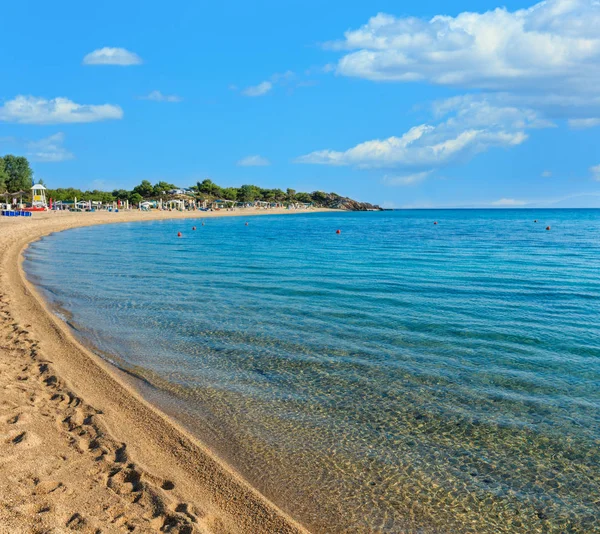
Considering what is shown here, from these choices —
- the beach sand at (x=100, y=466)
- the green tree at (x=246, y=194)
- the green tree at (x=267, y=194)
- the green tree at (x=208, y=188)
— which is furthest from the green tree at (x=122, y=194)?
the beach sand at (x=100, y=466)

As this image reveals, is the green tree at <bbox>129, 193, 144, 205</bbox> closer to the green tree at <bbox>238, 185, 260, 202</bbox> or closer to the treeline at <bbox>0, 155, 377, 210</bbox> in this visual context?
the treeline at <bbox>0, 155, 377, 210</bbox>

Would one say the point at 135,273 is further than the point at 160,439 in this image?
Yes

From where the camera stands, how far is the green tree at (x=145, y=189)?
116812 millimetres

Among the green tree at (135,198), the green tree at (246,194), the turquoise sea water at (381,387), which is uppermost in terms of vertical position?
the green tree at (246,194)

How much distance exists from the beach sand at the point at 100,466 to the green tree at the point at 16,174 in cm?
8675

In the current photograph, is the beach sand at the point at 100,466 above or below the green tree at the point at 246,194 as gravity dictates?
below

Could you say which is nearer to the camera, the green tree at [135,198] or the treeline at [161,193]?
the treeline at [161,193]

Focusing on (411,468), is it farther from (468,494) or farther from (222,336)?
(222,336)

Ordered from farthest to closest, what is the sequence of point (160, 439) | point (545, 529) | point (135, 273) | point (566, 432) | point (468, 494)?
1. point (135, 273)
2. point (566, 432)
3. point (160, 439)
4. point (468, 494)
5. point (545, 529)

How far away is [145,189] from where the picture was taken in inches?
4611

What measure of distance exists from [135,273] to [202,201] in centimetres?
11476

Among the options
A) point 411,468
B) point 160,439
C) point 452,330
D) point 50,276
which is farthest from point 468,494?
point 50,276

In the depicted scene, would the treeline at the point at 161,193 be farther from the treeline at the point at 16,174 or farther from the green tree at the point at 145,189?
the treeline at the point at 16,174

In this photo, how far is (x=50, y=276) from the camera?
18016mm
